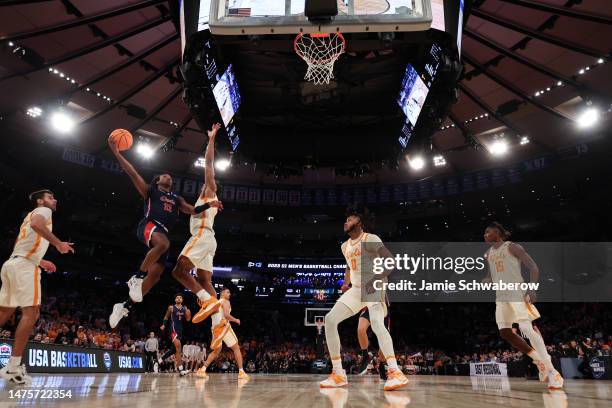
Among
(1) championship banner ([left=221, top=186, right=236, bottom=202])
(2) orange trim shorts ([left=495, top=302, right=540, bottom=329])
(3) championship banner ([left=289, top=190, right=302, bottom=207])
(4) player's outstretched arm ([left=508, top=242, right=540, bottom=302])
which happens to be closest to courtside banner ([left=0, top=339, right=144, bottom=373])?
(2) orange trim shorts ([left=495, top=302, right=540, bottom=329])

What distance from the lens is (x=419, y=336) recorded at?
29281 mm

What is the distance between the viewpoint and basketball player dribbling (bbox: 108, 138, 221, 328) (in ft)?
19.9

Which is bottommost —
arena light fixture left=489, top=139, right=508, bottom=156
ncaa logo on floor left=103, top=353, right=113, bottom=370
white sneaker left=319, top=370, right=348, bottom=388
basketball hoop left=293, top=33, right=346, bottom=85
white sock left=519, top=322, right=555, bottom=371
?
ncaa logo on floor left=103, top=353, right=113, bottom=370

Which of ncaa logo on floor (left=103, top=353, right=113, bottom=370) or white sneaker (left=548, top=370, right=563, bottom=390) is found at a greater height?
white sneaker (left=548, top=370, right=563, bottom=390)

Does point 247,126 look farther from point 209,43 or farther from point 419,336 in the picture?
point 419,336

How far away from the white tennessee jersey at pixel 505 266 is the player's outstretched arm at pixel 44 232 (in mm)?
5802

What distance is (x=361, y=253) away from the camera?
582 cm

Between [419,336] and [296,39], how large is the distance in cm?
2483

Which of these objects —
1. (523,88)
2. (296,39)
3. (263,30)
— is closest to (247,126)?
(296,39)

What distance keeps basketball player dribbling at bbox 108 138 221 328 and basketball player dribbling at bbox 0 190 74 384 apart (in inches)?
38.0

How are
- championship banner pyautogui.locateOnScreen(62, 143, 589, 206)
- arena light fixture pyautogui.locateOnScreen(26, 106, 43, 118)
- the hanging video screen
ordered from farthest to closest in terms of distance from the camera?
championship banner pyautogui.locateOnScreen(62, 143, 589, 206) → arena light fixture pyautogui.locateOnScreen(26, 106, 43, 118) → the hanging video screen

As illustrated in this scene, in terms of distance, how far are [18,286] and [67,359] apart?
5979 mm

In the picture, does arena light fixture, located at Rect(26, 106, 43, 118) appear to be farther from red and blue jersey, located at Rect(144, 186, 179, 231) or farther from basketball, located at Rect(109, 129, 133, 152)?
red and blue jersey, located at Rect(144, 186, 179, 231)

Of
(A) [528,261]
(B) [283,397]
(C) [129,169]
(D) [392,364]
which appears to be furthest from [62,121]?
(A) [528,261]
